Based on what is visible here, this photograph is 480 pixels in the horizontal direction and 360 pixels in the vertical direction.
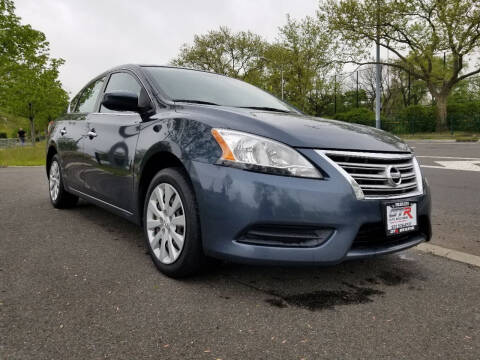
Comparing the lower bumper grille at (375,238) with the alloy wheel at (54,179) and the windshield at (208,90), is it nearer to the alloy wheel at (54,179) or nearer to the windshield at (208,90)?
the windshield at (208,90)

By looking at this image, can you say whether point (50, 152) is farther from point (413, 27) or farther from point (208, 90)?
point (413, 27)

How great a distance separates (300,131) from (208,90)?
1.24 meters

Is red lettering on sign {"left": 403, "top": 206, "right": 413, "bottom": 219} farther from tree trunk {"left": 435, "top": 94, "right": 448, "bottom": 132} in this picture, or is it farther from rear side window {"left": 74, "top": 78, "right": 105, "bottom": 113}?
tree trunk {"left": 435, "top": 94, "right": 448, "bottom": 132}

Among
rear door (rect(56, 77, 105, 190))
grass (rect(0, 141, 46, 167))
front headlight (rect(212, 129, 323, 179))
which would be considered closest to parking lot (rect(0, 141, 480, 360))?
front headlight (rect(212, 129, 323, 179))

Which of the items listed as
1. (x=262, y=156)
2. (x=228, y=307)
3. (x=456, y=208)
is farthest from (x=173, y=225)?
(x=456, y=208)

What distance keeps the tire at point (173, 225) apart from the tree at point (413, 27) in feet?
83.4

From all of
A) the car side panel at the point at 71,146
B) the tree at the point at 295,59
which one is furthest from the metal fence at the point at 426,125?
the car side panel at the point at 71,146

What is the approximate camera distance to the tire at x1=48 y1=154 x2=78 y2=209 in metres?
4.91

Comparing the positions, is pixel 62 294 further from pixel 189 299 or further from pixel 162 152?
pixel 162 152

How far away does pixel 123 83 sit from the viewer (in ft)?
12.4

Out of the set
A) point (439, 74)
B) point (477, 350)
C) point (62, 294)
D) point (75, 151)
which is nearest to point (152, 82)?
point (75, 151)

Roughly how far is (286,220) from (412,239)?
0.97m

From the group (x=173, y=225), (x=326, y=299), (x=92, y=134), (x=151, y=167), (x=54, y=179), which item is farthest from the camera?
(x=54, y=179)

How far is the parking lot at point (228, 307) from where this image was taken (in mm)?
1906
